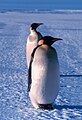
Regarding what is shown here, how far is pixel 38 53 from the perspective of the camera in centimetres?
380

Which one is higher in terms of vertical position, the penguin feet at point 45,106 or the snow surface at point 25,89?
the penguin feet at point 45,106

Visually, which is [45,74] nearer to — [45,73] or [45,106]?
[45,73]

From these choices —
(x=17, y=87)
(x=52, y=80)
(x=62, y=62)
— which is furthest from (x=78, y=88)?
(x=62, y=62)

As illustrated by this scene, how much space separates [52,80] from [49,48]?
0.30 metres

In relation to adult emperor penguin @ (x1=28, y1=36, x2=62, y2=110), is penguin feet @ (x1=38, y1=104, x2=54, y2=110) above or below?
below

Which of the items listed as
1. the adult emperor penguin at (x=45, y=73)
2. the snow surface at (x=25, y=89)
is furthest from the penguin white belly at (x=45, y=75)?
the snow surface at (x=25, y=89)

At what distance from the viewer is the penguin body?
149 inches

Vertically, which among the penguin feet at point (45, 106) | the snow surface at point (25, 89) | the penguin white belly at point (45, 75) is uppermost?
the penguin white belly at point (45, 75)

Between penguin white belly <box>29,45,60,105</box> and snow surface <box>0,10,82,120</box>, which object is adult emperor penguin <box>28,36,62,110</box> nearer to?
penguin white belly <box>29,45,60,105</box>

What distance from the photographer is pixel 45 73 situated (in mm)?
3824

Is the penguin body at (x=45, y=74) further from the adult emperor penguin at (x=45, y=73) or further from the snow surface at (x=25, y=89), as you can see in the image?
the snow surface at (x=25, y=89)

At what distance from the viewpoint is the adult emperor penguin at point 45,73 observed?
12.4 ft

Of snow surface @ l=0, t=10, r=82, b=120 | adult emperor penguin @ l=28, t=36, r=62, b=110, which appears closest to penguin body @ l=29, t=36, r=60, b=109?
adult emperor penguin @ l=28, t=36, r=62, b=110

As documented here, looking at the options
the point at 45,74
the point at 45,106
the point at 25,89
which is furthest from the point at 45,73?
the point at 25,89
